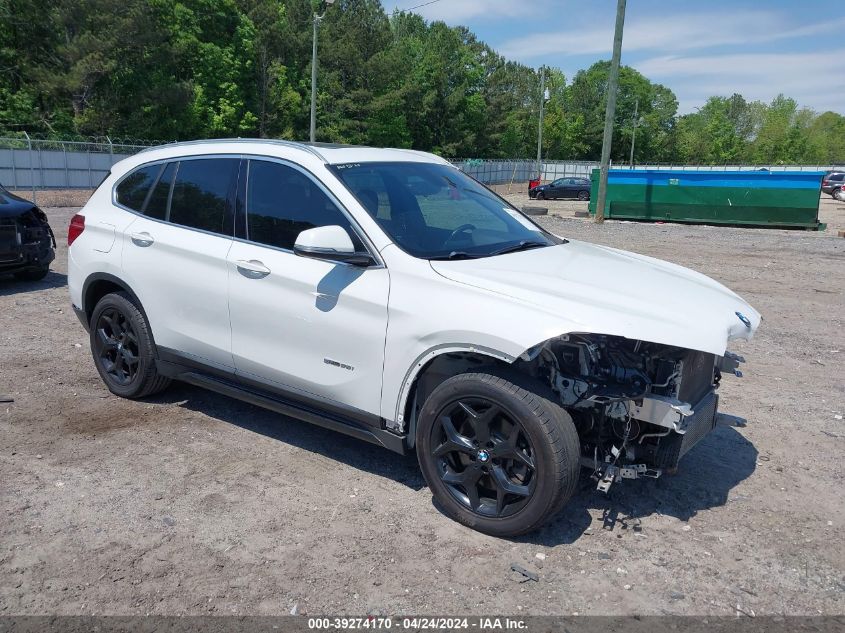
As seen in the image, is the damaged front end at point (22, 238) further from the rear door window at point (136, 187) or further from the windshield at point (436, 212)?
the windshield at point (436, 212)

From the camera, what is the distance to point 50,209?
23922mm

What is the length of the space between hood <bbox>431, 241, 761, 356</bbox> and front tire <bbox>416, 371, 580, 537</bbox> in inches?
13.7

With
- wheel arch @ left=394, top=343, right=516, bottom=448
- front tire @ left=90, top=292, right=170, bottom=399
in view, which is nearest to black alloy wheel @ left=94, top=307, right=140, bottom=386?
front tire @ left=90, top=292, right=170, bottom=399

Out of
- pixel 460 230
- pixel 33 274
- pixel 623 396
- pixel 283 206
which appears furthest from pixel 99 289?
pixel 33 274

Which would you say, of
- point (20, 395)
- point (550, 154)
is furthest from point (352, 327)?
point (550, 154)

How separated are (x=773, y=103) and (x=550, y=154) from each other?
216 ft

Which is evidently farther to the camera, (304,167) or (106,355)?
(106,355)

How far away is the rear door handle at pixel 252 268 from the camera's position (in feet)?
14.4

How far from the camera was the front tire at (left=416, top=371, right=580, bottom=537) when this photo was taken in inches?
136

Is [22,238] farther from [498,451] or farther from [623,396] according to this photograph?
[623,396]

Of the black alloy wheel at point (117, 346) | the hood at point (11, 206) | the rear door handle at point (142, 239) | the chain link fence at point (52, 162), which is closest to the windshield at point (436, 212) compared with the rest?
the rear door handle at point (142, 239)

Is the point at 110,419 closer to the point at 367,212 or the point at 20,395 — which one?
the point at 20,395

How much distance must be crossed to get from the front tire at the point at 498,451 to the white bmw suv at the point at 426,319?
10 millimetres

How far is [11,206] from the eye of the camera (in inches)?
361
